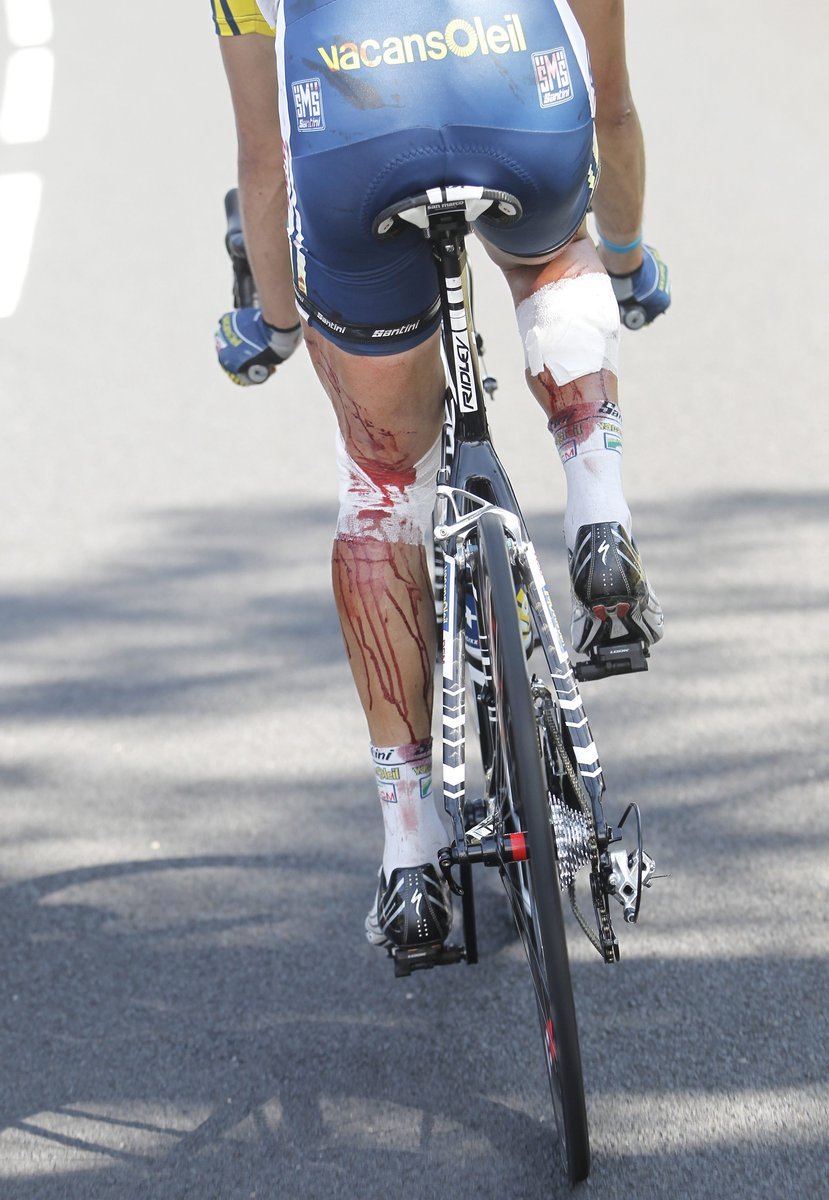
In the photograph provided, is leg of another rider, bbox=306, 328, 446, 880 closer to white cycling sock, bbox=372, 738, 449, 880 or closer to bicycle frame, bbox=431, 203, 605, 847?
white cycling sock, bbox=372, 738, 449, 880

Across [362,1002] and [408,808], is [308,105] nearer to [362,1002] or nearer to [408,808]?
[408,808]

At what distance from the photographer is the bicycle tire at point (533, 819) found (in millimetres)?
2096

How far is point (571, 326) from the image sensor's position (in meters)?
2.35

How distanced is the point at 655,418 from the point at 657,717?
2.14 m

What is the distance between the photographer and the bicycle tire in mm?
2096

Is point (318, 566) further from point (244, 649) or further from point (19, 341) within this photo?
point (19, 341)

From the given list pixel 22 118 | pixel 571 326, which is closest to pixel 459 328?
pixel 571 326

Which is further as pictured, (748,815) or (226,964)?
(748,815)

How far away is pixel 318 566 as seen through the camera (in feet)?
15.7

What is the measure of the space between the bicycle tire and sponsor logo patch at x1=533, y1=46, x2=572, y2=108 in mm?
609

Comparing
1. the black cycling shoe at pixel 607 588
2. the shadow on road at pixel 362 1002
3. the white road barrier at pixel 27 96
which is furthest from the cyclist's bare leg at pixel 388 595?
the white road barrier at pixel 27 96

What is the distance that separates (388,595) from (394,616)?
4cm

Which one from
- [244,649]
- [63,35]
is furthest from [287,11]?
[63,35]

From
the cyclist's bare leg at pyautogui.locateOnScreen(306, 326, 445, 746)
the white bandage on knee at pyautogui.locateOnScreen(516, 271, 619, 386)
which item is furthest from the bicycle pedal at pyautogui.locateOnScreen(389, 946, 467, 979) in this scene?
the white bandage on knee at pyautogui.locateOnScreen(516, 271, 619, 386)
